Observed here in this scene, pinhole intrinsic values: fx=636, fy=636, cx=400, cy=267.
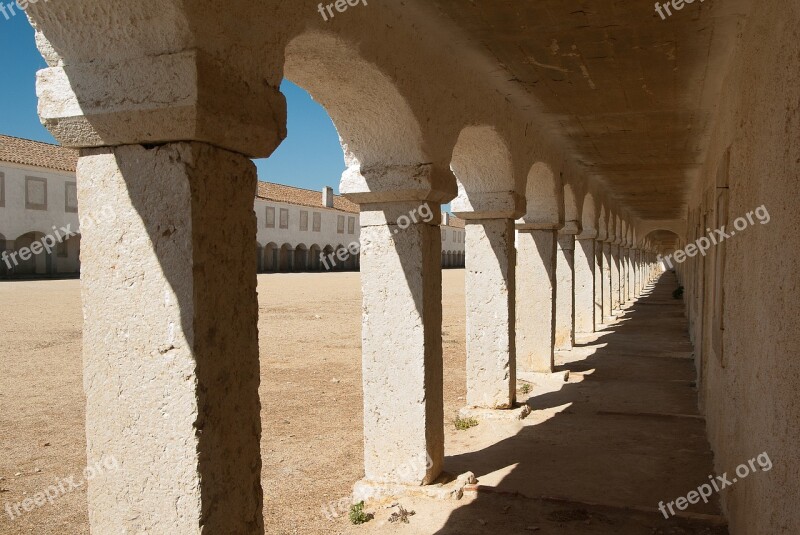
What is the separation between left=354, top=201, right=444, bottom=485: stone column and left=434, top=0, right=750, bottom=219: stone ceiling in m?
1.47

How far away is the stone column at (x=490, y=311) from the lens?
7.00 metres

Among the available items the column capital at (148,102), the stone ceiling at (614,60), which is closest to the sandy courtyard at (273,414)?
the column capital at (148,102)

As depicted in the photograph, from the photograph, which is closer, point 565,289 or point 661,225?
point 565,289

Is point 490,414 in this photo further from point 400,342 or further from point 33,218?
point 33,218

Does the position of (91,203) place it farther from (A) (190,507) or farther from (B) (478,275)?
(B) (478,275)

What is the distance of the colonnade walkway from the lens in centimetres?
460

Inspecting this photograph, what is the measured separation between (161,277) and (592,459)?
477 cm

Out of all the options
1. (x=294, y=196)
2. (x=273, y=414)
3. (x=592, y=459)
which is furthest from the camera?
(x=294, y=196)

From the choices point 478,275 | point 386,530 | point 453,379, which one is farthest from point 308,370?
point 386,530

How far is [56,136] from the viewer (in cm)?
259

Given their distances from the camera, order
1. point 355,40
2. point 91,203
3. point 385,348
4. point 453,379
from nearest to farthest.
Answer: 1. point 91,203
2. point 355,40
3. point 385,348
4. point 453,379

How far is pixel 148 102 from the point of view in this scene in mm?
2387

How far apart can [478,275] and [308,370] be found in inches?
168

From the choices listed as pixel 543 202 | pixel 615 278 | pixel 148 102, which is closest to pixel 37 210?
pixel 615 278
